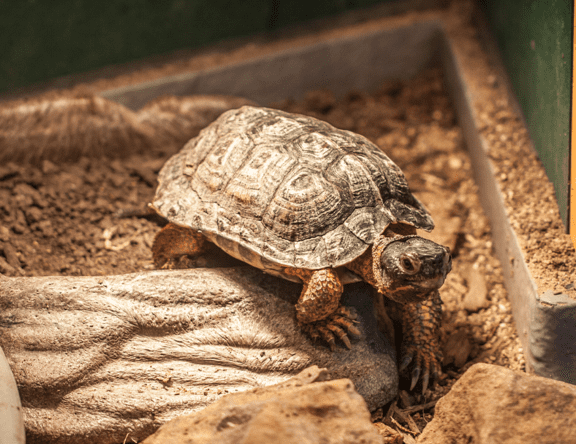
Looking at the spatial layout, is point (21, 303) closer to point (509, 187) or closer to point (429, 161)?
point (509, 187)

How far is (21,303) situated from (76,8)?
141 inches

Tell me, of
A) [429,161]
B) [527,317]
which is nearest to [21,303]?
[527,317]

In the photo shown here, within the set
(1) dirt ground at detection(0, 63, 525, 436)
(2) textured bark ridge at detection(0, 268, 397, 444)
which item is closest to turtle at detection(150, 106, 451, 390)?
(2) textured bark ridge at detection(0, 268, 397, 444)

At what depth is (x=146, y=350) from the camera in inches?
114

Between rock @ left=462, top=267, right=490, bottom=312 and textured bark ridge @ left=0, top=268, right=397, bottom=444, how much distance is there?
2.96 ft

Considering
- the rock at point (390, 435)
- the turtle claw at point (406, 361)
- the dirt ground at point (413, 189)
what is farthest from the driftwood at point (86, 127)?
the rock at point (390, 435)

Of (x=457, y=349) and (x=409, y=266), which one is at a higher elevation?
(x=409, y=266)

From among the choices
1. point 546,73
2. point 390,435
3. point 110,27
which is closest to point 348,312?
point 390,435

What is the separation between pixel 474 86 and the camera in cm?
502

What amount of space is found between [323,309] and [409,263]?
2.09ft

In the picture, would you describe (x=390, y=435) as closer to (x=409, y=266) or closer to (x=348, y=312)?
(x=348, y=312)

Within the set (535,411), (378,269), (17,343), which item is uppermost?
(378,269)

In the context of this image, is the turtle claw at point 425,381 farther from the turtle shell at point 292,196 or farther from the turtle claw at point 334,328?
the turtle shell at point 292,196

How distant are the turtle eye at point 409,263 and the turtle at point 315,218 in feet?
0.04
